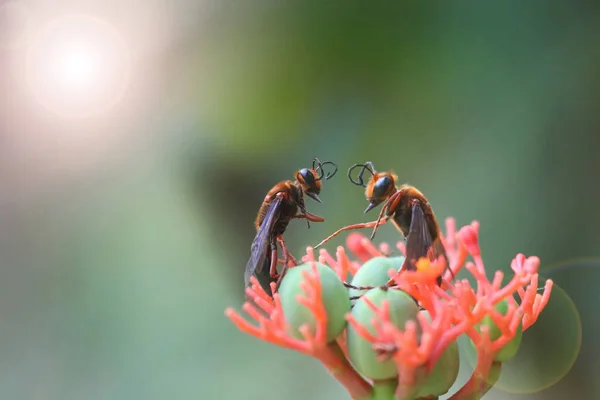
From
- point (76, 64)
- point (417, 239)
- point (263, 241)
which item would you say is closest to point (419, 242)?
point (417, 239)

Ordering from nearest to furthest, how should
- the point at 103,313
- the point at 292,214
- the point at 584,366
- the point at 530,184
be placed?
the point at 292,214 < the point at 584,366 < the point at 530,184 < the point at 103,313

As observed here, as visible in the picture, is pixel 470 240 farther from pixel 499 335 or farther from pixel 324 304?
pixel 324 304

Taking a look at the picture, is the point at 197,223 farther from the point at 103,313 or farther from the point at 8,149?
the point at 8,149

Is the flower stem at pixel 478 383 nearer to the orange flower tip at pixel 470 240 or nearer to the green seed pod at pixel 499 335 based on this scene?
the green seed pod at pixel 499 335

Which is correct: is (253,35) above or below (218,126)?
above

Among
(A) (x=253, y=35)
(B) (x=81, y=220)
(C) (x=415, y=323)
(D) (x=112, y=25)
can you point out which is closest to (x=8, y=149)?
(B) (x=81, y=220)

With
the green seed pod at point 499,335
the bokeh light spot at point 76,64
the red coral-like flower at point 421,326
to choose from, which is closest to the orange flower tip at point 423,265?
the red coral-like flower at point 421,326

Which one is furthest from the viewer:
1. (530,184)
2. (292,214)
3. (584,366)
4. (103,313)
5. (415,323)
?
(103,313)
